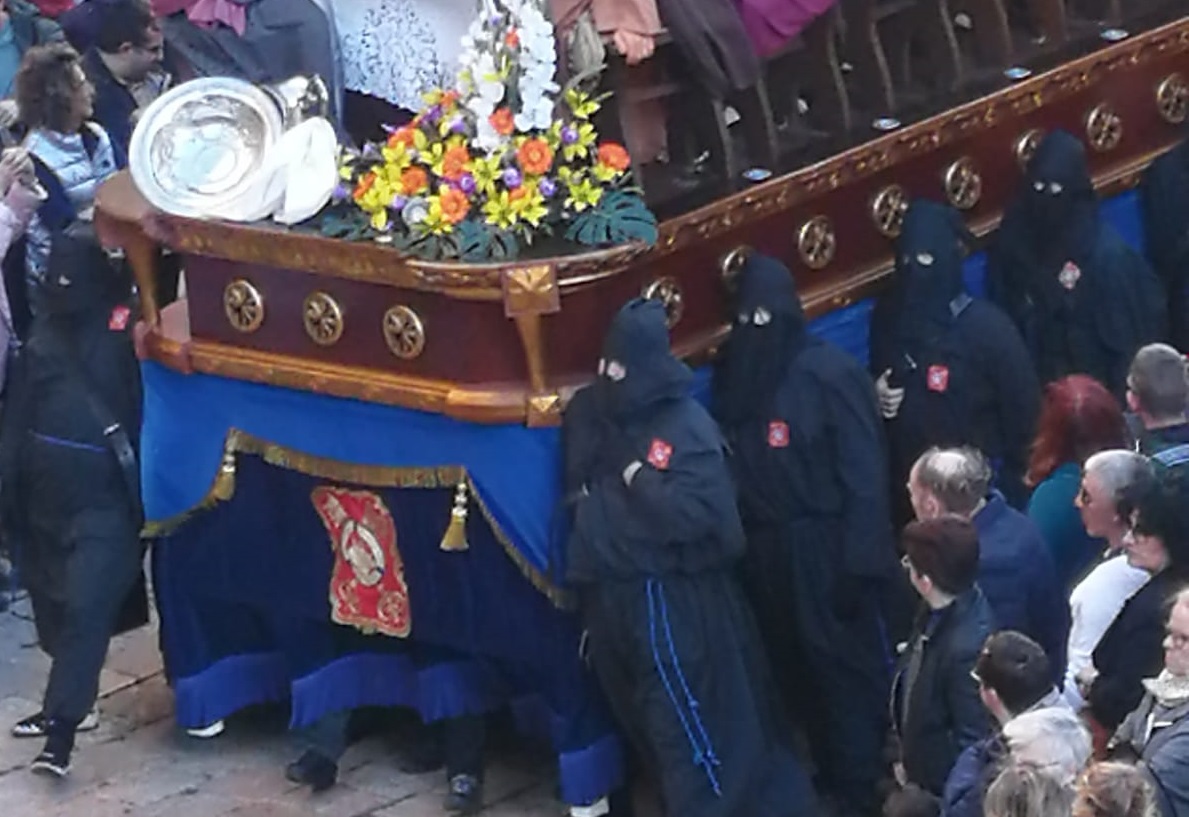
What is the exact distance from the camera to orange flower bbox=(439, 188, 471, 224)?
7109 millimetres

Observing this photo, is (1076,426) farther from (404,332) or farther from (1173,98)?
(1173,98)

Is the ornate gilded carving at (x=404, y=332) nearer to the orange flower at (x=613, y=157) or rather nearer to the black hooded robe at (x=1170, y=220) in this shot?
the orange flower at (x=613, y=157)

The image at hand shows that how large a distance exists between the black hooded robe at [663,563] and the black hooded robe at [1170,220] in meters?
2.67

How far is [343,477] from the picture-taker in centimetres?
752

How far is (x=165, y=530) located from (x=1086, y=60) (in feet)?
12.0

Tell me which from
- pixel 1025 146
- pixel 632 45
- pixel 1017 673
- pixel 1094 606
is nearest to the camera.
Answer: pixel 1017 673

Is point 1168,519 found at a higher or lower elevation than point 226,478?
higher

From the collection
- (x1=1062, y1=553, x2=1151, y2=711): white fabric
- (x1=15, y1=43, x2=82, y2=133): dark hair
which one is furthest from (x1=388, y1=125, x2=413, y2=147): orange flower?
(x1=1062, y1=553, x2=1151, y2=711): white fabric

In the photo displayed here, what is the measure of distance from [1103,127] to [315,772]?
12.2 ft

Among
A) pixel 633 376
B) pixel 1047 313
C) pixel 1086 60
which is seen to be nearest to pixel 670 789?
pixel 633 376

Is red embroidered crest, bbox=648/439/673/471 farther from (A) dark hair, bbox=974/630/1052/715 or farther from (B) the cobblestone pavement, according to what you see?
(A) dark hair, bbox=974/630/1052/715

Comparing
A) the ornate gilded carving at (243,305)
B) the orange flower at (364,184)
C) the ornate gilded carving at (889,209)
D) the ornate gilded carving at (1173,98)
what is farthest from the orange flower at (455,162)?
the ornate gilded carving at (1173,98)

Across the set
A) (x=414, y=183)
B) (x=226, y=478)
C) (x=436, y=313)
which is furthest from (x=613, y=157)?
(x=226, y=478)

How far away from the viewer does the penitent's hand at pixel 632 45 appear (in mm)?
7352
